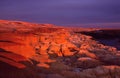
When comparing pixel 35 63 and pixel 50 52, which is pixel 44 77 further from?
pixel 50 52

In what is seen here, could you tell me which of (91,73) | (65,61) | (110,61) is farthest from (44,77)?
(110,61)

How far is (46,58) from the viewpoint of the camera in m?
15.0

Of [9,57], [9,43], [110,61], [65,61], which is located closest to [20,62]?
[9,57]

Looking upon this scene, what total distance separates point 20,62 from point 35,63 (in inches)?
29.1

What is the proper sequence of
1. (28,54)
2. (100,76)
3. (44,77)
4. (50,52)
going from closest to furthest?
(44,77) < (100,76) < (28,54) < (50,52)

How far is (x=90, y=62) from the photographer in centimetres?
1506

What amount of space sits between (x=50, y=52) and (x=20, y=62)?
2820 mm

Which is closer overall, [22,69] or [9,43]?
[22,69]

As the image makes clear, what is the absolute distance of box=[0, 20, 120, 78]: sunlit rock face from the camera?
12.8 meters

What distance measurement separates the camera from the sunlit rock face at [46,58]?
42.0ft

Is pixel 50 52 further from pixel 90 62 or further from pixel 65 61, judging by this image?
pixel 90 62

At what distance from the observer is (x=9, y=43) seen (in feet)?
49.0

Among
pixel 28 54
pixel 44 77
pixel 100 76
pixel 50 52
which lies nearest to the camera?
pixel 44 77

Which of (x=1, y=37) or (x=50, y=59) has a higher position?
(x=1, y=37)
